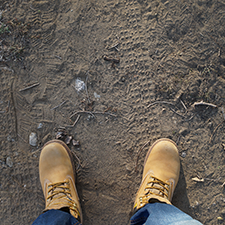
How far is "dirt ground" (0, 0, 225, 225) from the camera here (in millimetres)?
2121

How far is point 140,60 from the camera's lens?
7.00ft

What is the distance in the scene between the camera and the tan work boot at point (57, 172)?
207cm

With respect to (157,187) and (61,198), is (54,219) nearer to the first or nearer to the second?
(61,198)

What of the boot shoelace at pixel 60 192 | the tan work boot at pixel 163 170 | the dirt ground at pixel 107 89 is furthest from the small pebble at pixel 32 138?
the tan work boot at pixel 163 170

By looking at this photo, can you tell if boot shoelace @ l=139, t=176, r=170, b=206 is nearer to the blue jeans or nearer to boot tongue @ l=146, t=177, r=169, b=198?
boot tongue @ l=146, t=177, r=169, b=198

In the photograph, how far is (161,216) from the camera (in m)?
1.65

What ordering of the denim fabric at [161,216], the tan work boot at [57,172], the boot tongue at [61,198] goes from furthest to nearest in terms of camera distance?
the tan work boot at [57,172]
the boot tongue at [61,198]
the denim fabric at [161,216]

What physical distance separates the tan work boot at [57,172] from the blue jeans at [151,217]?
30 cm

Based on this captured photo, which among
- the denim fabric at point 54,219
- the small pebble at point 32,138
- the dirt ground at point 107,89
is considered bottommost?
the denim fabric at point 54,219

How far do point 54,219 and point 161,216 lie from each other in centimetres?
104

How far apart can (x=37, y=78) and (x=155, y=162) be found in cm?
182

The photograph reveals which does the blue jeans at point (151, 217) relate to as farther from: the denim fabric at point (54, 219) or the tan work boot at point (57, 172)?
the tan work boot at point (57, 172)

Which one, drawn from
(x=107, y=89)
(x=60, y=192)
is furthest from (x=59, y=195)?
(x=107, y=89)

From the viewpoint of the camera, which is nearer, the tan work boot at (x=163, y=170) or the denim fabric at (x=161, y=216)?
the denim fabric at (x=161, y=216)
